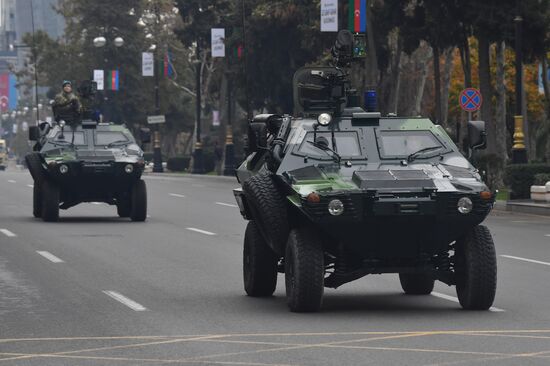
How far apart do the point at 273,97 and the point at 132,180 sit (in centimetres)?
4196

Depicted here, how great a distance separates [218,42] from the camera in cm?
6712

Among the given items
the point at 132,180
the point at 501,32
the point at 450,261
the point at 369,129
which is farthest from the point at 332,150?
the point at 501,32

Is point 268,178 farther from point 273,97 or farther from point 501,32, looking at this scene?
point 273,97

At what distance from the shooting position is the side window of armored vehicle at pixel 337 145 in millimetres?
14367

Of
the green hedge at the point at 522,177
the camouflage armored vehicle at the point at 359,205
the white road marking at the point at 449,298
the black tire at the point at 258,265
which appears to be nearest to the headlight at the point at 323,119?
the camouflage armored vehicle at the point at 359,205

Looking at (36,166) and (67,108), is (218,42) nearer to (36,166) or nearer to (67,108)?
(67,108)

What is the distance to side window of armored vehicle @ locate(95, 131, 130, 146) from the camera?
30188mm

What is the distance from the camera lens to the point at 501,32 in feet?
142

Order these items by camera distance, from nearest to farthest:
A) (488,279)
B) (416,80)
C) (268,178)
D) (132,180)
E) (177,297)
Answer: (488,279) < (268,178) < (177,297) < (132,180) < (416,80)

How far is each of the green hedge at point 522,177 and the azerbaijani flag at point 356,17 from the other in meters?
11.6

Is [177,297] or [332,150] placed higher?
[332,150]

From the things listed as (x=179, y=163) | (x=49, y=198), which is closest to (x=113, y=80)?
(x=179, y=163)

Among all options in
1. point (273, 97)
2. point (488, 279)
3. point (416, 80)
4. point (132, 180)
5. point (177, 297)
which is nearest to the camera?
point (488, 279)

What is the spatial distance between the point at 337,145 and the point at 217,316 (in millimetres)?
2258
